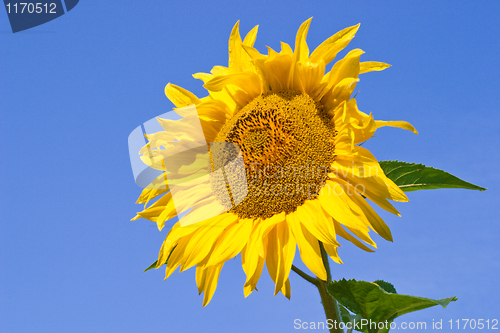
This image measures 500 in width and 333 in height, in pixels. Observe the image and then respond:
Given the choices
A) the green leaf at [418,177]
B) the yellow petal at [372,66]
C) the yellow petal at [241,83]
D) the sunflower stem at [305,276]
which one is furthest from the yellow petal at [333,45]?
the sunflower stem at [305,276]

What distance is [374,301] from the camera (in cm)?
268

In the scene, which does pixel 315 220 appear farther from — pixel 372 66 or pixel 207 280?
pixel 372 66

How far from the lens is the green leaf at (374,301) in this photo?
2.52 meters

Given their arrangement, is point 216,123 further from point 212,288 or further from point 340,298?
point 340,298

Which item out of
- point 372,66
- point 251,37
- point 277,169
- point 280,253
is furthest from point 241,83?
point 280,253

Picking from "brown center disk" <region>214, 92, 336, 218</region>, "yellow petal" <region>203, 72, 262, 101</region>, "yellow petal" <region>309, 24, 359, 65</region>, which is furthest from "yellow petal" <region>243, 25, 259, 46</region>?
"yellow petal" <region>309, 24, 359, 65</region>

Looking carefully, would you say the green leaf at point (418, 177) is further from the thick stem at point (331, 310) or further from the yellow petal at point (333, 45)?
the thick stem at point (331, 310)

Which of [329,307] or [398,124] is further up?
[398,124]

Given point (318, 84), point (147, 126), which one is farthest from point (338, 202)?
point (147, 126)

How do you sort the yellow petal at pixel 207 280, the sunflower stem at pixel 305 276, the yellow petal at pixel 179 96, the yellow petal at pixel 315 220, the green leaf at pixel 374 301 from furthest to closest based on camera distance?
the yellow petal at pixel 179 96 → the yellow petal at pixel 207 280 → the sunflower stem at pixel 305 276 → the yellow petal at pixel 315 220 → the green leaf at pixel 374 301

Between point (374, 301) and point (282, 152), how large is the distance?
1.22 metres

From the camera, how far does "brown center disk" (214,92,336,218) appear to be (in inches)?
118

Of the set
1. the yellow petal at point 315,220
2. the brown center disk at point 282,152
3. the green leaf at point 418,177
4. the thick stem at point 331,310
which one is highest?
the brown center disk at point 282,152

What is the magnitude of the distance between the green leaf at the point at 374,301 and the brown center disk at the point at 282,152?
2.18ft
